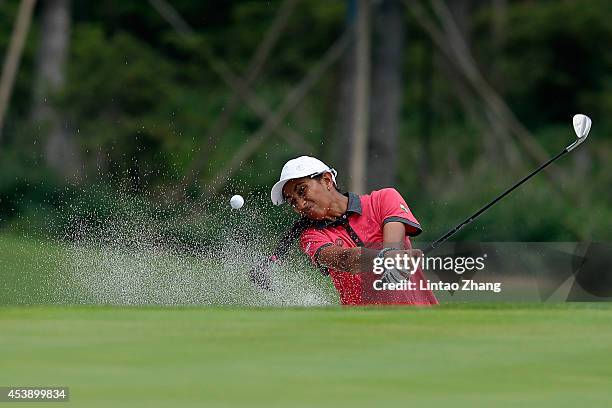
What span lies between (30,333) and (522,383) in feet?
7.18

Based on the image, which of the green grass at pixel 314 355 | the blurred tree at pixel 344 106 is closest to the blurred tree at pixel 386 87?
the blurred tree at pixel 344 106

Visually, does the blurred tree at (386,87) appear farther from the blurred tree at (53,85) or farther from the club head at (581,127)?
the club head at (581,127)

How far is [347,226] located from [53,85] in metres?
15.3

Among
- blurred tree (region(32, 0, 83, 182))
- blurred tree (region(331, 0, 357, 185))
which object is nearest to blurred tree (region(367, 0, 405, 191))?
blurred tree (region(331, 0, 357, 185))

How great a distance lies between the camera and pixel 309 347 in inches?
226

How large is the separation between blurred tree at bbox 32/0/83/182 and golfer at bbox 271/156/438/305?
1176 cm

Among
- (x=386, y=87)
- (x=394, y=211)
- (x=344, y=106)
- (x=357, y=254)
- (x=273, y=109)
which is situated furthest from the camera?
(x=273, y=109)

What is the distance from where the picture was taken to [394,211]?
299 inches

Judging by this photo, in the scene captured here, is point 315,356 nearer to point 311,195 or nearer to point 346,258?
point 346,258

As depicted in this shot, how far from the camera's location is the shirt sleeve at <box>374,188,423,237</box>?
7523 millimetres

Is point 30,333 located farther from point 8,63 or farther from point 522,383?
point 8,63

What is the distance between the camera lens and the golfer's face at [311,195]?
7641 mm

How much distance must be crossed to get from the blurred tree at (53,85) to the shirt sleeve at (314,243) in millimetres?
11737

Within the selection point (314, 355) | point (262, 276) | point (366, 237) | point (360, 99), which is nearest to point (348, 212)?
point (366, 237)
